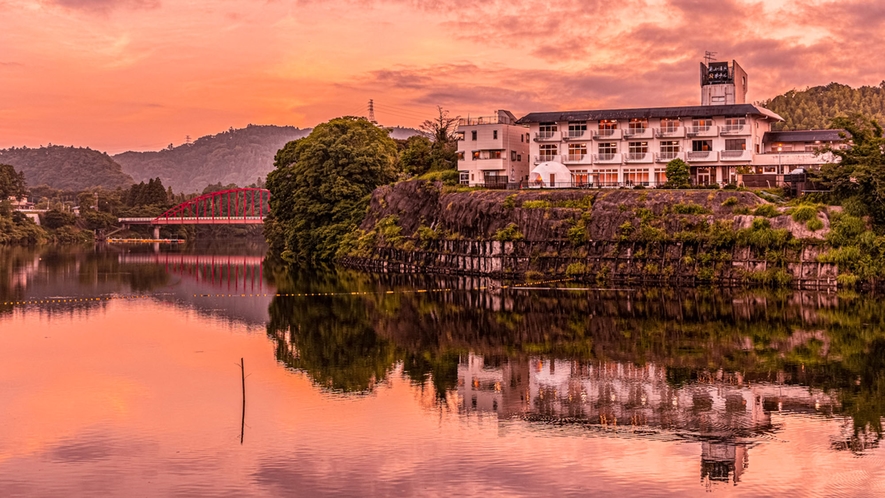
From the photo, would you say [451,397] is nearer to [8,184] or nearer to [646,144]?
[646,144]

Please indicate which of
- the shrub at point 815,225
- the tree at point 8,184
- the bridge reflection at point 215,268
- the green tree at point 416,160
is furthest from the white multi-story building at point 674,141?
the tree at point 8,184

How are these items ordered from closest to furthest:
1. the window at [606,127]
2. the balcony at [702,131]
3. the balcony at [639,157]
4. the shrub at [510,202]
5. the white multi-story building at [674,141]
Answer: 1. the shrub at [510,202]
2. the white multi-story building at [674,141]
3. the balcony at [702,131]
4. the balcony at [639,157]
5. the window at [606,127]

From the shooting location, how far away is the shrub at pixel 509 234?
79625 mm

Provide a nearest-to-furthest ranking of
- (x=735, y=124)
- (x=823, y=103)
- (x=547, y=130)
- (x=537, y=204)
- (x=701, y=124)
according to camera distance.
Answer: (x=537, y=204)
(x=735, y=124)
(x=701, y=124)
(x=547, y=130)
(x=823, y=103)

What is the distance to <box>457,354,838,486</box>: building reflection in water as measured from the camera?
29992mm

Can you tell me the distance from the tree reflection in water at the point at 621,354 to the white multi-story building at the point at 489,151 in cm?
2863

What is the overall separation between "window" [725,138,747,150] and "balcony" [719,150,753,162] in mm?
609

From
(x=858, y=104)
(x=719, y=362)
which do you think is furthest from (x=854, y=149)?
(x=858, y=104)

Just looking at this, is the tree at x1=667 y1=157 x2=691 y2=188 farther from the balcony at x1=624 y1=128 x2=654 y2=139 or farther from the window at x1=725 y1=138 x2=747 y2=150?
the balcony at x1=624 y1=128 x2=654 y2=139

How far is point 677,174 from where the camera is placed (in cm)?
8144

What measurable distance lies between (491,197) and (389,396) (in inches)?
1941

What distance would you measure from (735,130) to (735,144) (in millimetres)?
1325

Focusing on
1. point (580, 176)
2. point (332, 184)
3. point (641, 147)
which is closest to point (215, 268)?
point (332, 184)

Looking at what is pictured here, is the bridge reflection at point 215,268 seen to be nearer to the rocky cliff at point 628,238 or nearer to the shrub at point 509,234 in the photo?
the rocky cliff at point 628,238
